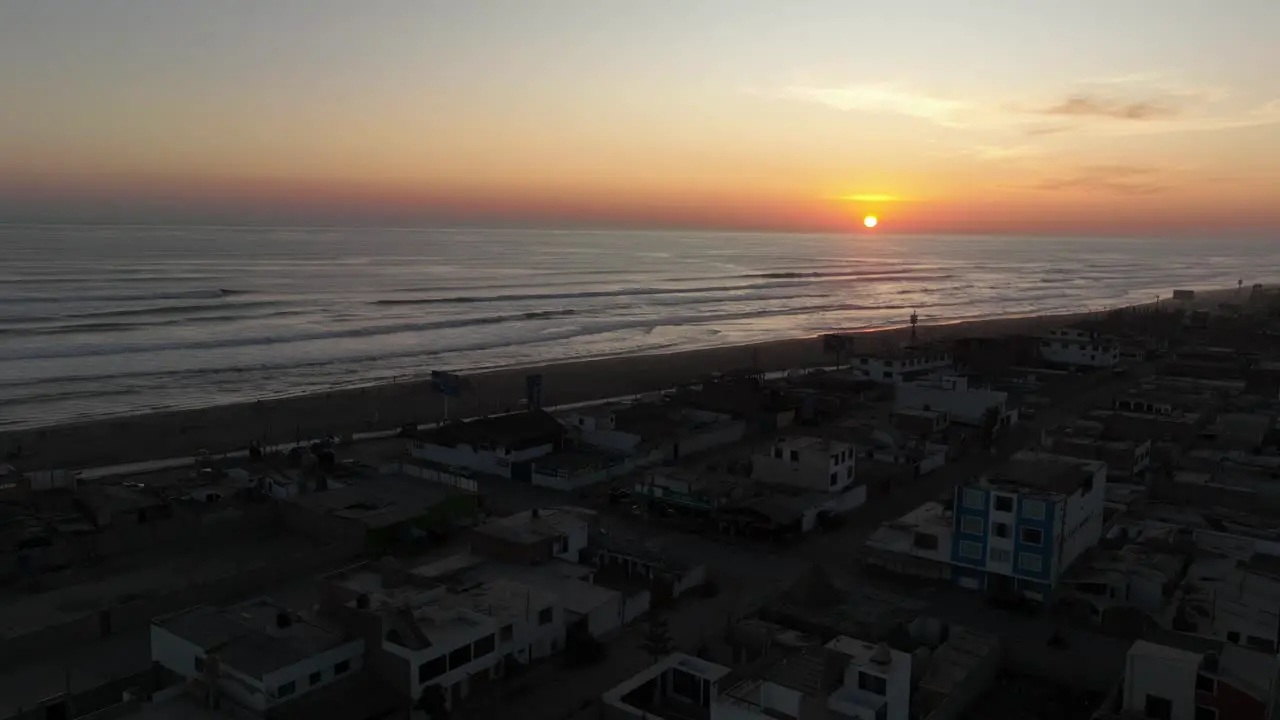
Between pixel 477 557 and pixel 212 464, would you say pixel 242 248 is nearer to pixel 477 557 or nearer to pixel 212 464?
pixel 212 464

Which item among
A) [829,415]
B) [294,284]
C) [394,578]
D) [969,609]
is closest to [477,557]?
[394,578]

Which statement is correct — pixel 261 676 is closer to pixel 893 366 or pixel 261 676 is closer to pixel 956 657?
pixel 956 657

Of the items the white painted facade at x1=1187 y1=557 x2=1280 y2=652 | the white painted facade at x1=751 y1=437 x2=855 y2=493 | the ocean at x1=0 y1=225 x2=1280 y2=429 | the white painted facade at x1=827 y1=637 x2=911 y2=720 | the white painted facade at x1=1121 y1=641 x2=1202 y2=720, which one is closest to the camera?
the white painted facade at x1=827 y1=637 x2=911 y2=720

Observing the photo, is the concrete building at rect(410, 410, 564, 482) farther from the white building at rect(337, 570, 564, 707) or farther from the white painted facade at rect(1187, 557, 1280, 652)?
the white painted facade at rect(1187, 557, 1280, 652)

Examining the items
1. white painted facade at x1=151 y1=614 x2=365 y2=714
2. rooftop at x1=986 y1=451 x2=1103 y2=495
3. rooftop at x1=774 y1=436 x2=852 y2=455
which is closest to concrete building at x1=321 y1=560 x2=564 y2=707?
white painted facade at x1=151 y1=614 x2=365 y2=714

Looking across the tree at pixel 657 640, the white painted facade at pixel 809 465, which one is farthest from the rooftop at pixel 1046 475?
the tree at pixel 657 640
